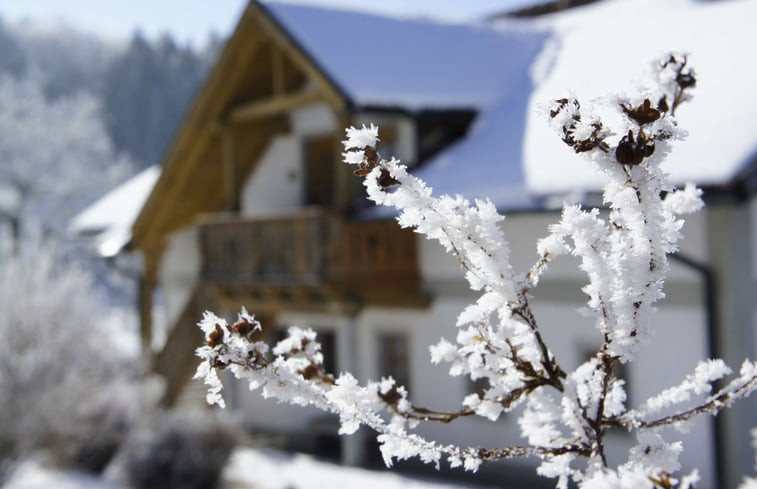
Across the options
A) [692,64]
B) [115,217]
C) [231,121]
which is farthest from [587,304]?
[115,217]

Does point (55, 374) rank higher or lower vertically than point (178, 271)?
lower

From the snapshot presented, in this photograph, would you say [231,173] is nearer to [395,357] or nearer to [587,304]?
[395,357]

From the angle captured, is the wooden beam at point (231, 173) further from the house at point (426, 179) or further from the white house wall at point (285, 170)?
the white house wall at point (285, 170)

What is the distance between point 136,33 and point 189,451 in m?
46.3

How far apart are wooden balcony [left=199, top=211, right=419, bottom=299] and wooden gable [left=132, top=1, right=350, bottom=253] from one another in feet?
5.06

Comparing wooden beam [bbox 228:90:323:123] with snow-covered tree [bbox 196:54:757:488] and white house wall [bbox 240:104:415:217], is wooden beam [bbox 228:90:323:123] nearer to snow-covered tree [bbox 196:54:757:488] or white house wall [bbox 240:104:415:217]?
white house wall [bbox 240:104:415:217]

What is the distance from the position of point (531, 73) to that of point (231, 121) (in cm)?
429

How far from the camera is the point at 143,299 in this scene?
15047mm

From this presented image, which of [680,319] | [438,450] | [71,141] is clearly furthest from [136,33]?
[438,450]

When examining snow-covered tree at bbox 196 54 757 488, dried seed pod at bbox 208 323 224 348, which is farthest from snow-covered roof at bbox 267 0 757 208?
dried seed pod at bbox 208 323 224 348

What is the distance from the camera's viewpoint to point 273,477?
1086 cm

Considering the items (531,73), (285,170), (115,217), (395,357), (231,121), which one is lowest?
(395,357)

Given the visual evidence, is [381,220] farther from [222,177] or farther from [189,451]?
[222,177]

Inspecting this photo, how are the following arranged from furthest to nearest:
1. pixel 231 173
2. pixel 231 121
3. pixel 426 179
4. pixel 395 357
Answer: pixel 231 173 < pixel 231 121 < pixel 395 357 < pixel 426 179
